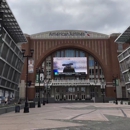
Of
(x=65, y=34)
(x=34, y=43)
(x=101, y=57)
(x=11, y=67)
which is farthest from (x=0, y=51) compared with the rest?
(x=101, y=57)

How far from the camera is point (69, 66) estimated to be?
79.7m

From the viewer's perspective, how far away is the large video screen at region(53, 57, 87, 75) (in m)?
79.3

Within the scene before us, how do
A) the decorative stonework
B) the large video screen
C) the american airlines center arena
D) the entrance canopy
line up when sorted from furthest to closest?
the decorative stonework < the large video screen < the american airlines center arena < the entrance canopy

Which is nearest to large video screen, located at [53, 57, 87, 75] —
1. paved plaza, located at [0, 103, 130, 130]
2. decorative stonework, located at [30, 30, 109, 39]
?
decorative stonework, located at [30, 30, 109, 39]

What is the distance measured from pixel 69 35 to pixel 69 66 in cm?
1283

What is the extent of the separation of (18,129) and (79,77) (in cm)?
7035

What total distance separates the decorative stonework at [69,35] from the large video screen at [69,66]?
29.6 ft

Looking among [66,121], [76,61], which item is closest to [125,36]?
[76,61]

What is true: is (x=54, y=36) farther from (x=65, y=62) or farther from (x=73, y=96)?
(x=73, y=96)

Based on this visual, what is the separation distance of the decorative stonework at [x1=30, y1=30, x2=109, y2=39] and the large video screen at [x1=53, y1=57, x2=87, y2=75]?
9.03 meters

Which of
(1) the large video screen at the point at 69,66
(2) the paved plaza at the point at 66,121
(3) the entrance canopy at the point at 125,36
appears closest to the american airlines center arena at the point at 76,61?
(1) the large video screen at the point at 69,66

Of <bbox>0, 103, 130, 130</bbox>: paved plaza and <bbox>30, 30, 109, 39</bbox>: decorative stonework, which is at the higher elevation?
<bbox>30, 30, 109, 39</bbox>: decorative stonework

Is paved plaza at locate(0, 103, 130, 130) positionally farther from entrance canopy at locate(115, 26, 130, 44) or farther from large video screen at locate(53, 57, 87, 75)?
large video screen at locate(53, 57, 87, 75)

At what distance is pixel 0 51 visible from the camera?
4497 centimetres
